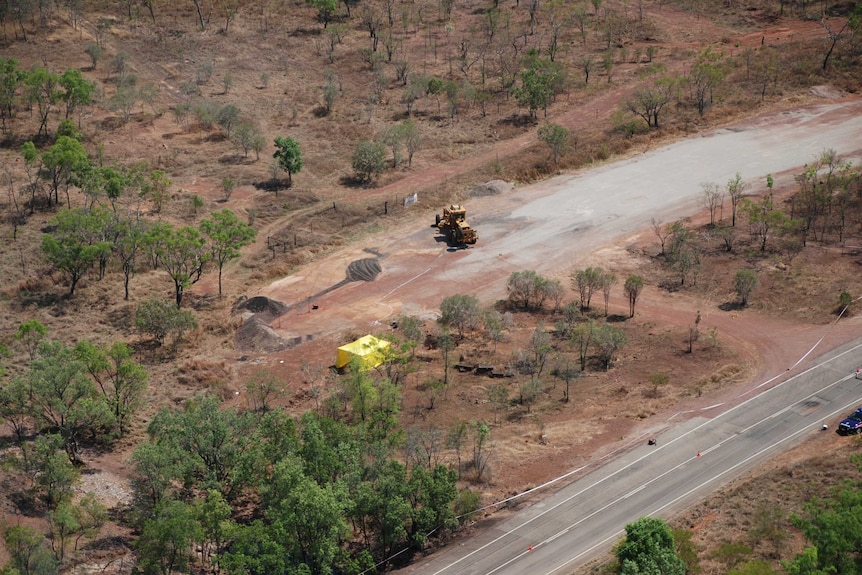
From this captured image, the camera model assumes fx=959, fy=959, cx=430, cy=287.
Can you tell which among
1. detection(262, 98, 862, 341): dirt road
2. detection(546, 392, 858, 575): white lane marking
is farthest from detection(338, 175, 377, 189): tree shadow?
detection(546, 392, 858, 575): white lane marking

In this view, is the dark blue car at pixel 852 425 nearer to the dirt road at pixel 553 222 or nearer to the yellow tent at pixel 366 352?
the dirt road at pixel 553 222

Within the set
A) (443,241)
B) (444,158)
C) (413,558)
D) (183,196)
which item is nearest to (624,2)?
(444,158)

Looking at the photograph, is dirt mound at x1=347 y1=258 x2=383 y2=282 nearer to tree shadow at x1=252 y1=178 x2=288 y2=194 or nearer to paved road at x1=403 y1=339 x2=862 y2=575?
tree shadow at x1=252 y1=178 x2=288 y2=194

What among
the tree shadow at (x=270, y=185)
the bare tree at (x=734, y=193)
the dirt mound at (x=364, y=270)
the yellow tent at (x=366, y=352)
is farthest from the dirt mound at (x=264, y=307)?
the bare tree at (x=734, y=193)

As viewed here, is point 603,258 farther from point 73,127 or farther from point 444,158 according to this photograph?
point 73,127

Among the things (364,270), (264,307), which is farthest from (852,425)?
(264,307)

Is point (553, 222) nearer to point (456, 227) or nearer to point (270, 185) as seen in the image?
point (456, 227)
